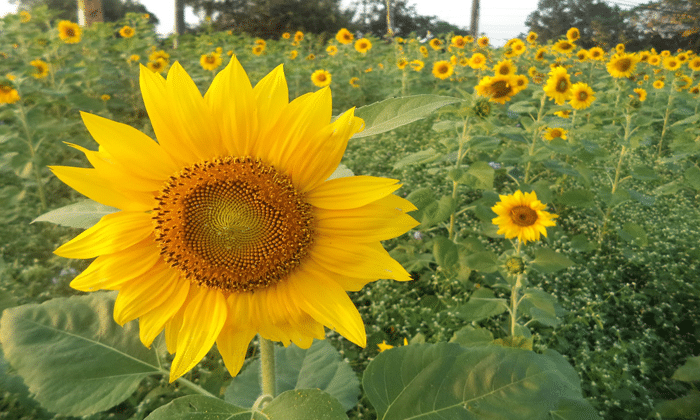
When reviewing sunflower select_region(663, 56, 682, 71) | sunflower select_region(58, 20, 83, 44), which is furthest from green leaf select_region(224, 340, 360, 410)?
sunflower select_region(663, 56, 682, 71)

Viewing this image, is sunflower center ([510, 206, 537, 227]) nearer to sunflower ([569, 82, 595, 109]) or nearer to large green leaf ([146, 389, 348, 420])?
large green leaf ([146, 389, 348, 420])

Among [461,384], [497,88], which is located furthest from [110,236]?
[497,88]

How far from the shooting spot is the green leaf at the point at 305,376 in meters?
0.96

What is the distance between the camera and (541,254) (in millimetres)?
2152

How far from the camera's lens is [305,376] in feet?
3.31

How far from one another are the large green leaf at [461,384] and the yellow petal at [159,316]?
35 centimetres

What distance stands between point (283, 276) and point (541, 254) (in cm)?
183

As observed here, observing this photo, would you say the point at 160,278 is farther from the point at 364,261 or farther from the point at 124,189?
the point at 364,261

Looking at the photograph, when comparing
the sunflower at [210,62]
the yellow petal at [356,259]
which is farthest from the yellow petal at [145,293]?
the sunflower at [210,62]

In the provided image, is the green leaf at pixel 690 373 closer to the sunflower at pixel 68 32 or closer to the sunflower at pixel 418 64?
the sunflower at pixel 418 64

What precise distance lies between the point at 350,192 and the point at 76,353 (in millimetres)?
563

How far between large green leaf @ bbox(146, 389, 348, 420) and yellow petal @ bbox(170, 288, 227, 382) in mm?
49

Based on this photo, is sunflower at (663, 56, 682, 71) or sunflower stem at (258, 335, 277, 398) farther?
sunflower at (663, 56, 682, 71)

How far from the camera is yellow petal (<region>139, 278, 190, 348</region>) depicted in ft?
2.06
